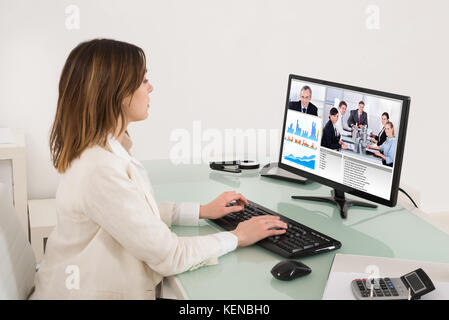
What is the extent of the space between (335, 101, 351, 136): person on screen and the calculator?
24.3 inches

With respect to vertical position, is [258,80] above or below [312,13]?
below

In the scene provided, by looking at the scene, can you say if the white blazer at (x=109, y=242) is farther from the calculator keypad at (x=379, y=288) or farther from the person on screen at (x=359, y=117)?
the person on screen at (x=359, y=117)

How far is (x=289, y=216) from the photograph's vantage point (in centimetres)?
175

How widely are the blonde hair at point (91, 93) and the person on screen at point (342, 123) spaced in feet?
2.37

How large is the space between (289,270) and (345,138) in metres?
0.63

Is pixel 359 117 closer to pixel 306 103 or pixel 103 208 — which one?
pixel 306 103

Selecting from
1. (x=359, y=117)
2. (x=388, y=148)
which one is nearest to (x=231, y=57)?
(x=359, y=117)


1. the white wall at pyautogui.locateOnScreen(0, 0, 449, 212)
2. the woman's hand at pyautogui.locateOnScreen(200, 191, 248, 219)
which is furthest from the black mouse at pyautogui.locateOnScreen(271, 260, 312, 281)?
the white wall at pyautogui.locateOnScreen(0, 0, 449, 212)

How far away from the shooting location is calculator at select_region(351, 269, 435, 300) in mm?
1184

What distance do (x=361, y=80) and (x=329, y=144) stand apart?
152 cm

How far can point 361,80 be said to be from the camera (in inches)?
127
